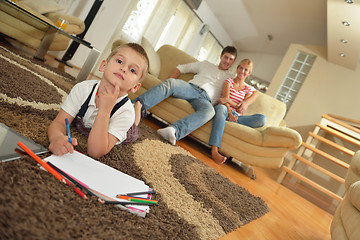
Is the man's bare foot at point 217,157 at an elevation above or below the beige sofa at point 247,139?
below

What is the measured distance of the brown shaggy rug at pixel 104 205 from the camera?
426 millimetres

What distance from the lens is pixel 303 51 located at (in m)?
4.89

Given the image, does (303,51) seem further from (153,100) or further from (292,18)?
(153,100)

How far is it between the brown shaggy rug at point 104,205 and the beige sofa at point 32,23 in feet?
4.57

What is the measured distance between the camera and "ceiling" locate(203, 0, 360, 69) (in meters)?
3.27

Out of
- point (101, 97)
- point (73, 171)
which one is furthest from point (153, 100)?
point (73, 171)

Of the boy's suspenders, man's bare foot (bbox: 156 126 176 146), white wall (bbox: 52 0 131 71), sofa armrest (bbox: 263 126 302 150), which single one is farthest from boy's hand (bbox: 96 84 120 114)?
white wall (bbox: 52 0 131 71)

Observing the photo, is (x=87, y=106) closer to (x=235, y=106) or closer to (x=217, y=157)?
(x=217, y=157)

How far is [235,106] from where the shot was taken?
239 cm

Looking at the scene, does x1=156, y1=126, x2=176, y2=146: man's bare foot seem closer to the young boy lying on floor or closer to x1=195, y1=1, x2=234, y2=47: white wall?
the young boy lying on floor

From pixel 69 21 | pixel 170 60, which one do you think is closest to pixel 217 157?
pixel 170 60

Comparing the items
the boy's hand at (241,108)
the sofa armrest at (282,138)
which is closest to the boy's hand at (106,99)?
the sofa armrest at (282,138)

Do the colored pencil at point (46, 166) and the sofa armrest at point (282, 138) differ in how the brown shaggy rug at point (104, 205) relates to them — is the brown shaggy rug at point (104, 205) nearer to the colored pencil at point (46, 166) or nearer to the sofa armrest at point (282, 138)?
the colored pencil at point (46, 166)

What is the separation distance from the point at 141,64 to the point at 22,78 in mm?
841
